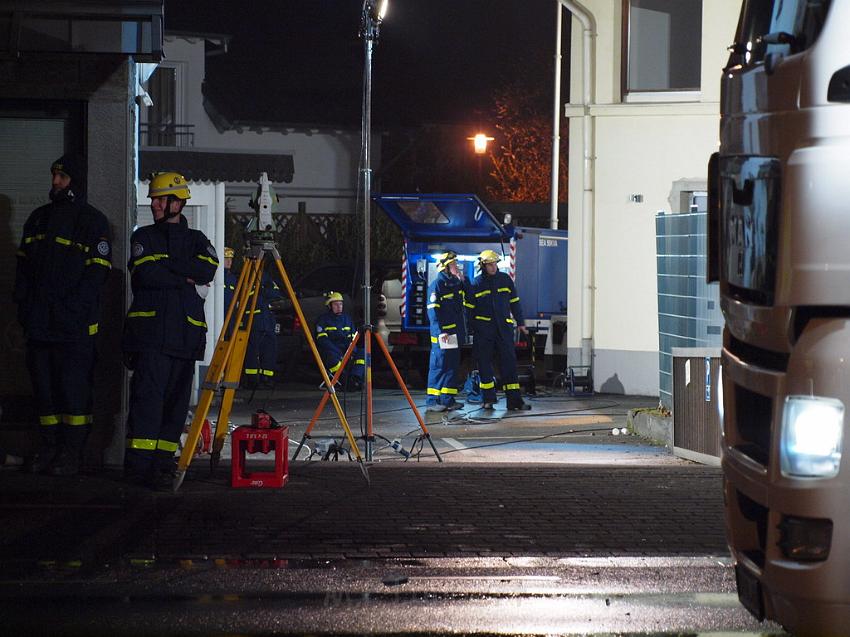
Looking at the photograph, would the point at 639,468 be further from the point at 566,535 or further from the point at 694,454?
the point at 566,535

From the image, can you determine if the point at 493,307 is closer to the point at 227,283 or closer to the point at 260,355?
the point at 260,355

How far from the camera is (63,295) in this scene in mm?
8773

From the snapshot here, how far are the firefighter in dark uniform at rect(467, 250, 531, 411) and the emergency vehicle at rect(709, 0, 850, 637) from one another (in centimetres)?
1081

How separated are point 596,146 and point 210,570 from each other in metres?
11.8

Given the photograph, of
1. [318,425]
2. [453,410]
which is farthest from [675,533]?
[453,410]

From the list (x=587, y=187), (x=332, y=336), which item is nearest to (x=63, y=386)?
(x=332, y=336)

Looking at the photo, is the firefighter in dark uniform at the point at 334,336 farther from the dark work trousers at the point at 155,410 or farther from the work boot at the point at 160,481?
the work boot at the point at 160,481

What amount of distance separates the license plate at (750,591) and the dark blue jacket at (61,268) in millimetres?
5199

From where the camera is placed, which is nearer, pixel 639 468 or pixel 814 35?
pixel 814 35

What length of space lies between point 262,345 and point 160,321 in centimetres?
834

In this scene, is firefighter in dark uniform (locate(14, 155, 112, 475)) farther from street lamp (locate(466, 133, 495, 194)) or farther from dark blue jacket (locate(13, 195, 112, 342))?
street lamp (locate(466, 133, 495, 194))

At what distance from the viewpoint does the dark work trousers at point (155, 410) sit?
28.5 ft

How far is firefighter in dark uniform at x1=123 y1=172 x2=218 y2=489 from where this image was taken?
8.66 metres

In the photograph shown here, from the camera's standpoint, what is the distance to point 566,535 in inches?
293
